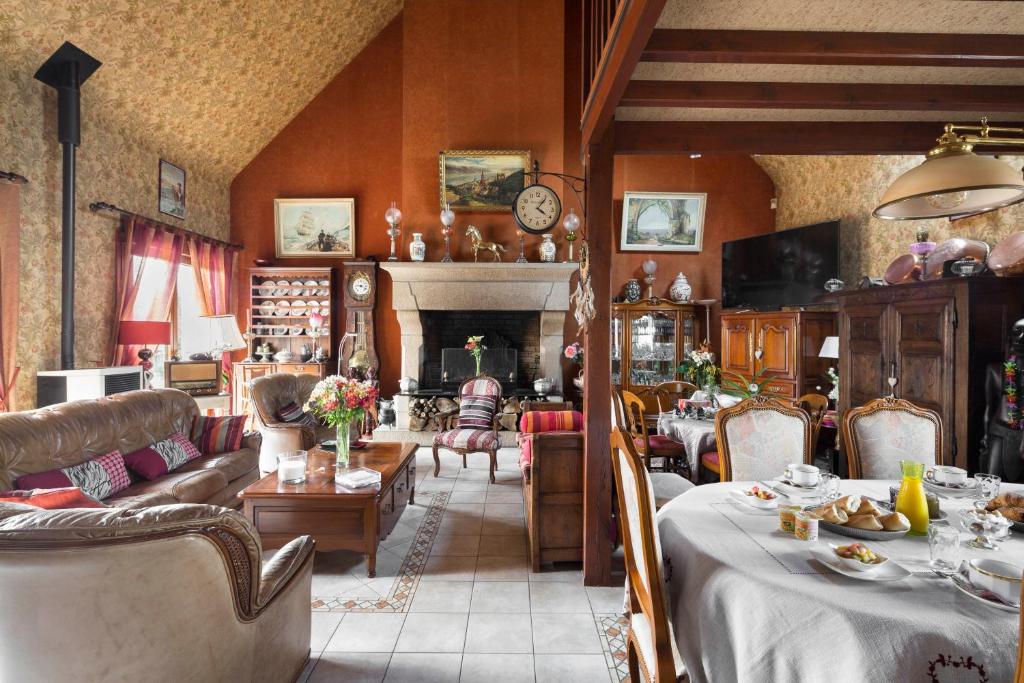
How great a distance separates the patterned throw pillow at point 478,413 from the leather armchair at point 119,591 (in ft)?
12.3

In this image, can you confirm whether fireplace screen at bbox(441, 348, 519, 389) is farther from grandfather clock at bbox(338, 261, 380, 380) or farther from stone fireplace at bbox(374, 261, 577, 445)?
grandfather clock at bbox(338, 261, 380, 380)

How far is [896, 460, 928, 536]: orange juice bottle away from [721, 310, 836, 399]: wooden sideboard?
355 centimetres

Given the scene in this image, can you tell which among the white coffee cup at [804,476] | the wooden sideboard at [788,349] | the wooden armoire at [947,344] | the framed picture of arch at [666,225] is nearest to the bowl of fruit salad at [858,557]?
the white coffee cup at [804,476]

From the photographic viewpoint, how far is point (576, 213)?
6797 millimetres

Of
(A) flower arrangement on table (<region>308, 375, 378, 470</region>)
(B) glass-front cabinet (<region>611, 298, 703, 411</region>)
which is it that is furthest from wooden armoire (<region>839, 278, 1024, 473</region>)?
(A) flower arrangement on table (<region>308, 375, 378, 470</region>)

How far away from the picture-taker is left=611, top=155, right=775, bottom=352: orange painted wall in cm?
717

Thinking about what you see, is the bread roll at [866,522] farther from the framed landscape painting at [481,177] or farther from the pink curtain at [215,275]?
the pink curtain at [215,275]

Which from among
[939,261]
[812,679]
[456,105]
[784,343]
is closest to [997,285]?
[939,261]

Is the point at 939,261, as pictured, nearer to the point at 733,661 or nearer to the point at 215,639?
the point at 733,661

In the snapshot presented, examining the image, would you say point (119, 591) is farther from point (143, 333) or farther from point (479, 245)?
point (479, 245)

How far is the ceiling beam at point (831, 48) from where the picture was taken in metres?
2.08

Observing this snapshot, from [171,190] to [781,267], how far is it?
23.9 feet

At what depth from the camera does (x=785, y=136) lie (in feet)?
9.64

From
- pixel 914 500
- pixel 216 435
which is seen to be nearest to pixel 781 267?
pixel 914 500
